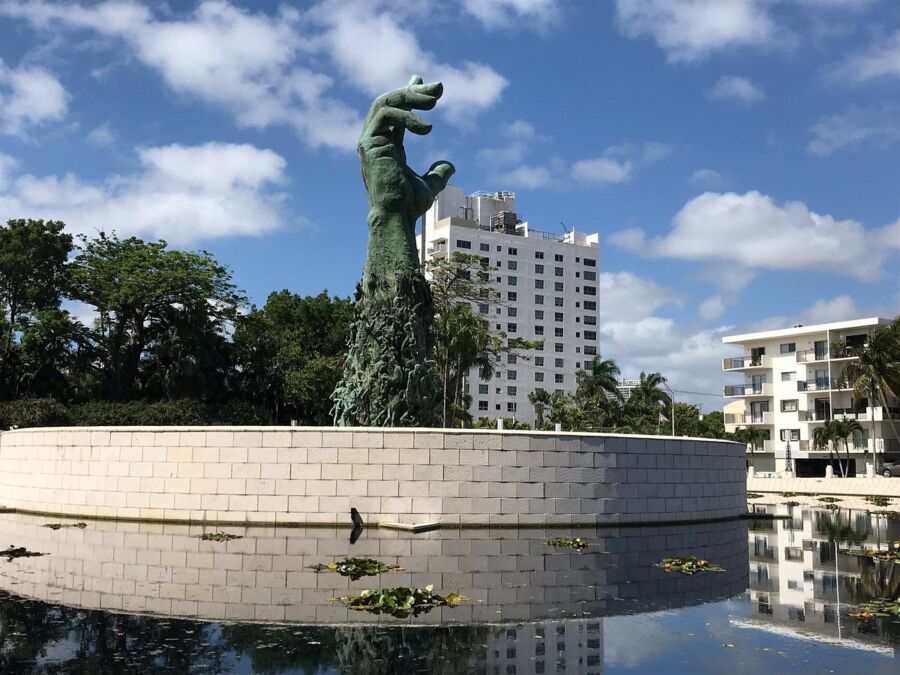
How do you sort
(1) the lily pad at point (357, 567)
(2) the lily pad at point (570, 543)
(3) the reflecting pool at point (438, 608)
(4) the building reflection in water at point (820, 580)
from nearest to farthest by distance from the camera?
1. (3) the reflecting pool at point (438, 608)
2. (4) the building reflection in water at point (820, 580)
3. (1) the lily pad at point (357, 567)
4. (2) the lily pad at point (570, 543)

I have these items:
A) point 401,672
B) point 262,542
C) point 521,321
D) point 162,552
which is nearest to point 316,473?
point 262,542

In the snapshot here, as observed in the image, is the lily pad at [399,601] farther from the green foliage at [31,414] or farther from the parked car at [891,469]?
the parked car at [891,469]

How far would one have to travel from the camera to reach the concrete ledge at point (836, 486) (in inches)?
1490

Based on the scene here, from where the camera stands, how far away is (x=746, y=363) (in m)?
70.6

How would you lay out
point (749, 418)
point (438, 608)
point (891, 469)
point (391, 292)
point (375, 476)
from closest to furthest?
point (438, 608), point (375, 476), point (391, 292), point (891, 469), point (749, 418)

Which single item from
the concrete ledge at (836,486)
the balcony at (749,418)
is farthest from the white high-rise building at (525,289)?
the concrete ledge at (836,486)

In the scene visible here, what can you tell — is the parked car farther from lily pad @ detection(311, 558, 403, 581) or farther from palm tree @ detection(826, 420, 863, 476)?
lily pad @ detection(311, 558, 403, 581)

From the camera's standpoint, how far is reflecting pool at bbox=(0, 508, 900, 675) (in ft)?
24.0

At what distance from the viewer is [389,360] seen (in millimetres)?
22062

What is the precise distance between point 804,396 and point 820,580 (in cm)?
5802

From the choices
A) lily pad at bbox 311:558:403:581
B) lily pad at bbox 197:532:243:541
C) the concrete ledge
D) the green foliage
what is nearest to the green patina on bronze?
lily pad at bbox 197:532:243:541

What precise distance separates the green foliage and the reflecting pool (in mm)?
20910

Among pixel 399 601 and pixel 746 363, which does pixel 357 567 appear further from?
pixel 746 363

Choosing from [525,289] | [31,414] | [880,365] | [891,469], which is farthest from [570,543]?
[525,289]
